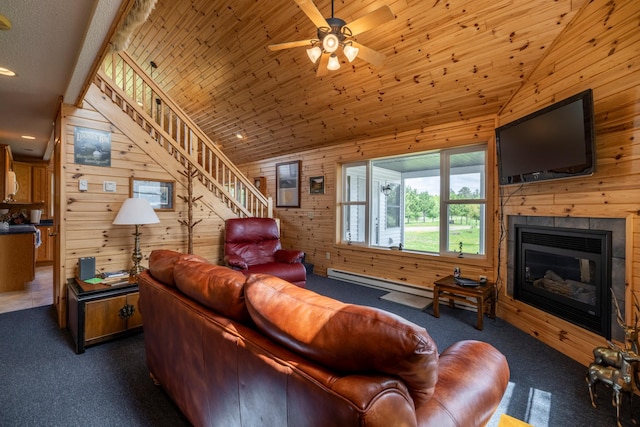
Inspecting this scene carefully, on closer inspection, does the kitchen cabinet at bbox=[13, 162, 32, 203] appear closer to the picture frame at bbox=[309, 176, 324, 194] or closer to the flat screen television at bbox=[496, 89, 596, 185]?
the picture frame at bbox=[309, 176, 324, 194]

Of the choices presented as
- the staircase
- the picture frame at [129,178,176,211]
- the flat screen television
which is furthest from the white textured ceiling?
the flat screen television

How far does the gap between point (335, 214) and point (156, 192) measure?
9.24 ft

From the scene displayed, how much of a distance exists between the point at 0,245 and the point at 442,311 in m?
6.08

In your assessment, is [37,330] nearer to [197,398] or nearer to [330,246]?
[197,398]

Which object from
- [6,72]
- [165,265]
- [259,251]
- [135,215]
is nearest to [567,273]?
[165,265]

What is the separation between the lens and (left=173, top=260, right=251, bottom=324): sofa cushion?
1.15 meters

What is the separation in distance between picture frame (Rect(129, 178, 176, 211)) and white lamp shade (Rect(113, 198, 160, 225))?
0.50 m

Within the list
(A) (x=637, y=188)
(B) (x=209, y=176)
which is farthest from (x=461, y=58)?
(B) (x=209, y=176)

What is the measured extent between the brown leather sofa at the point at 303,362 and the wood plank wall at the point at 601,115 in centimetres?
180

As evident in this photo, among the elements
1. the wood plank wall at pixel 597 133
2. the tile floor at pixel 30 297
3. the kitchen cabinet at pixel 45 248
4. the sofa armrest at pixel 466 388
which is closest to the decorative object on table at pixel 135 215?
the tile floor at pixel 30 297

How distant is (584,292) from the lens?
245 centimetres

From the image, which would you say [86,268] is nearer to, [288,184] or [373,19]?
[373,19]

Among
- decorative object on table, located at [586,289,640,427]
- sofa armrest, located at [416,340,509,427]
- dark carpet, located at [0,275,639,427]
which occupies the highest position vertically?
sofa armrest, located at [416,340,509,427]

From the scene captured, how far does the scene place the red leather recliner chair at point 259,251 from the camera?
142 inches
